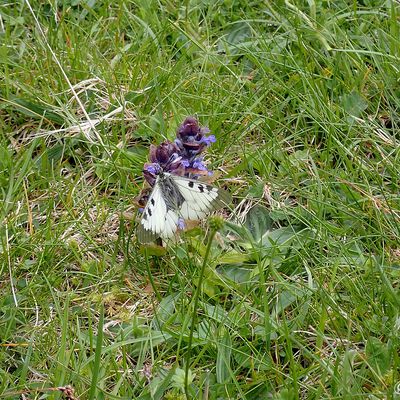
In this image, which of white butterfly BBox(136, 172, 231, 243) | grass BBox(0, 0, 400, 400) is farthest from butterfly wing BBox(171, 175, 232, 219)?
grass BBox(0, 0, 400, 400)

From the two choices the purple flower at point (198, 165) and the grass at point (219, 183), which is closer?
the grass at point (219, 183)

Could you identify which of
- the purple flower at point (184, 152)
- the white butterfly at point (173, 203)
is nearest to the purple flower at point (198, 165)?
the purple flower at point (184, 152)

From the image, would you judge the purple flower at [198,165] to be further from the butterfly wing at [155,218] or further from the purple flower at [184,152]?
the butterfly wing at [155,218]

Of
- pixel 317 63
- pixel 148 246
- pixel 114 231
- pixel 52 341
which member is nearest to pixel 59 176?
pixel 114 231

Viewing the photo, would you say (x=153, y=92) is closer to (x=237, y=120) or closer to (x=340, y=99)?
(x=237, y=120)

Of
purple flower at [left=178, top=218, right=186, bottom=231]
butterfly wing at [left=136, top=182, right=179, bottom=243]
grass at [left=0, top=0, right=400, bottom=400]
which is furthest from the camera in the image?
purple flower at [left=178, top=218, right=186, bottom=231]

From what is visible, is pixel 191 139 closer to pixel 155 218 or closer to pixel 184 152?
pixel 184 152

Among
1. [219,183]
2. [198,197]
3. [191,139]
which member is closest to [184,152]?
[191,139]

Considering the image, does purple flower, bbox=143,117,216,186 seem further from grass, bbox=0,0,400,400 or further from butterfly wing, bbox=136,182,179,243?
grass, bbox=0,0,400,400
